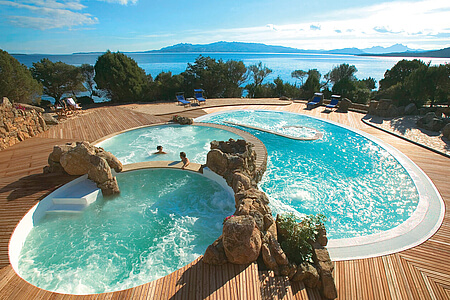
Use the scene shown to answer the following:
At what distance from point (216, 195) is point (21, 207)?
19.8 ft

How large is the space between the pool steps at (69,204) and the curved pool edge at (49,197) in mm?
162

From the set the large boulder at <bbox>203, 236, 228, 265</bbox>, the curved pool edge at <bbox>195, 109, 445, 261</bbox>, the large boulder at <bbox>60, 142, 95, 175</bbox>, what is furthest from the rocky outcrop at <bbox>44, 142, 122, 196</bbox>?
the curved pool edge at <bbox>195, 109, 445, 261</bbox>

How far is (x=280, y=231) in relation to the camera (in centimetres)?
546

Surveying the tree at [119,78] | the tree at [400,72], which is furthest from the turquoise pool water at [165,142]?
the tree at [400,72]

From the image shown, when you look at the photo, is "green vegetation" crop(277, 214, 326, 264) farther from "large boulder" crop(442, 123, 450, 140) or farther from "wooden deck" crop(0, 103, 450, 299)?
"large boulder" crop(442, 123, 450, 140)

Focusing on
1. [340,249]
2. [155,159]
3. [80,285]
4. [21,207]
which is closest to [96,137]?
[155,159]

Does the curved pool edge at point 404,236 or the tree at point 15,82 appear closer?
the curved pool edge at point 404,236

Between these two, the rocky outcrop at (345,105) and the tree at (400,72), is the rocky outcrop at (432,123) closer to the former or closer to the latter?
the rocky outcrop at (345,105)

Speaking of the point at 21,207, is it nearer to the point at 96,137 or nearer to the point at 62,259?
the point at 62,259

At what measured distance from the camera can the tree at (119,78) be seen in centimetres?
2175

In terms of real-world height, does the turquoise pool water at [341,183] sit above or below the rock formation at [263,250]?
below

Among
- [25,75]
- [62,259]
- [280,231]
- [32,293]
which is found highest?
[25,75]

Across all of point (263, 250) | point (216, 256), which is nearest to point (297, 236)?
point (263, 250)

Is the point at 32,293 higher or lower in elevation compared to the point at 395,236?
higher
